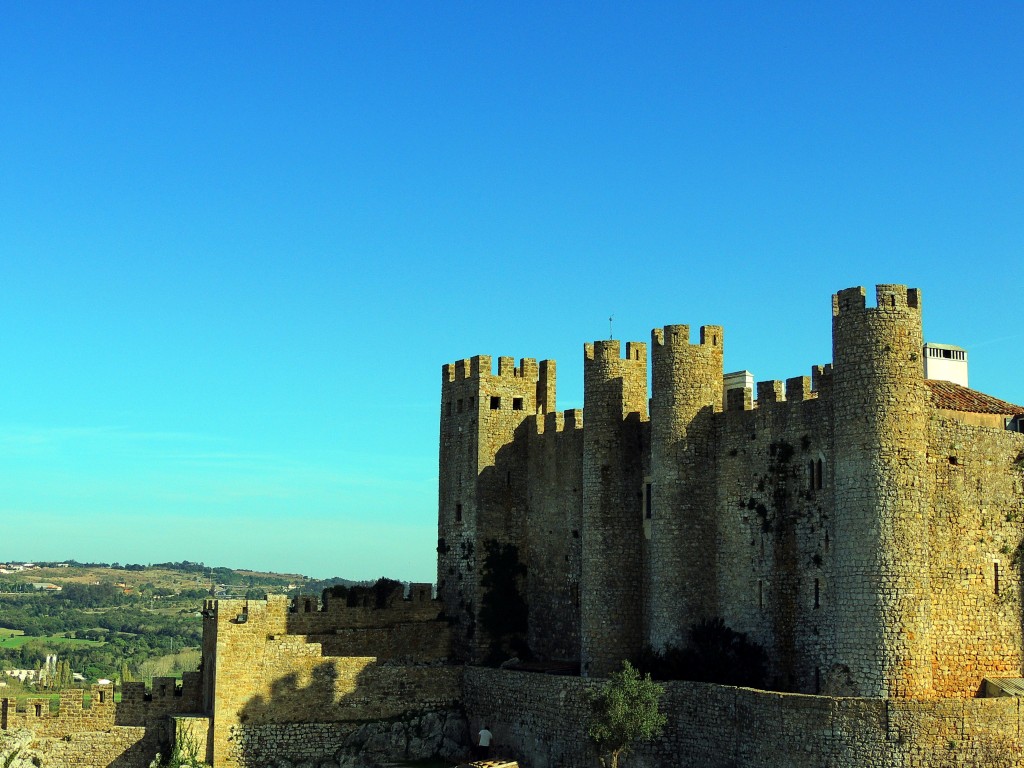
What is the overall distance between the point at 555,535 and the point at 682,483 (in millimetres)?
7874

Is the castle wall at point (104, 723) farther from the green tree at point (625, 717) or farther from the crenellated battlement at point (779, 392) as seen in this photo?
the crenellated battlement at point (779, 392)

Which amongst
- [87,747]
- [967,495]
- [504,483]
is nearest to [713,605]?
[967,495]

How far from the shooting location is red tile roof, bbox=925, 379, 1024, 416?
36.8 m

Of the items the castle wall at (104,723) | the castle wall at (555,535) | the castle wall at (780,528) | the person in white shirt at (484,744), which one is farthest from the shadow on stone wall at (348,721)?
the castle wall at (780,528)

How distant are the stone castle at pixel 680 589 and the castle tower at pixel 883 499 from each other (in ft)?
0.17

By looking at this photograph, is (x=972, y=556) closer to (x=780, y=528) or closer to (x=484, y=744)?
(x=780, y=528)

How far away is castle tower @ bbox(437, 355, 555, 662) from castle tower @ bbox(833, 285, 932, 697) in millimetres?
15765

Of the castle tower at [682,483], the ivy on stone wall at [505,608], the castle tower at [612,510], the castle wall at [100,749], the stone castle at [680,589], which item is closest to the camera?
the stone castle at [680,589]

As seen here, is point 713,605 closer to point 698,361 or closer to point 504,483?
point 698,361

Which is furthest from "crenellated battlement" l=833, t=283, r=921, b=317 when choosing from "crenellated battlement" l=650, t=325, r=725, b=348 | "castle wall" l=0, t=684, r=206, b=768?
"castle wall" l=0, t=684, r=206, b=768

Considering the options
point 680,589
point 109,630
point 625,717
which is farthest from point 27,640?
point 625,717

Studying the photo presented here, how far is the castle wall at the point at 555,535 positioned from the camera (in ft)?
146

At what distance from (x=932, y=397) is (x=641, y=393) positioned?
9.05m

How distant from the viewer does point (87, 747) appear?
1670 inches
